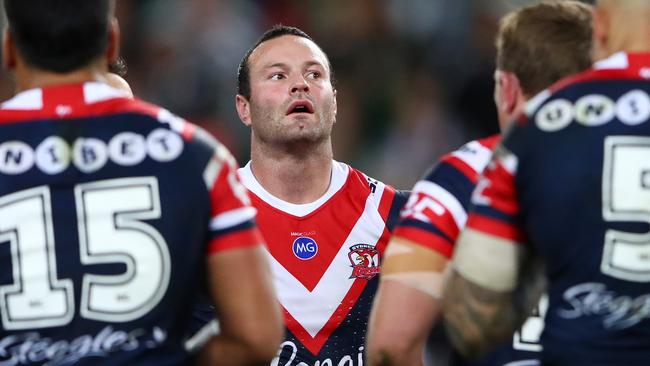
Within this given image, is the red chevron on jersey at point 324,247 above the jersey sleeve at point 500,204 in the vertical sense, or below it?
below

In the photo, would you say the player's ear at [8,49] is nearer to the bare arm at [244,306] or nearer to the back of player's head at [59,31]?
the back of player's head at [59,31]

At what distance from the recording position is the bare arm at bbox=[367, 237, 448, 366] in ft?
14.3

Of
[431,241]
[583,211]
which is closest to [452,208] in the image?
[431,241]

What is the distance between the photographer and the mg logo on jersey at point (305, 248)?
19.6 feet

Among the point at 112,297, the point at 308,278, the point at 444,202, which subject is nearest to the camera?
the point at 112,297

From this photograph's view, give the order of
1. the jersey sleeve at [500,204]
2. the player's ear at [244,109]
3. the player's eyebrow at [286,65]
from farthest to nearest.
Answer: the player's ear at [244,109], the player's eyebrow at [286,65], the jersey sleeve at [500,204]

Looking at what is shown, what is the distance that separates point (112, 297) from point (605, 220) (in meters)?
1.43

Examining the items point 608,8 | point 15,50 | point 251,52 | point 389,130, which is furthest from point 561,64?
point 389,130

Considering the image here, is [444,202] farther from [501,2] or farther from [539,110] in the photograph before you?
[501,2]

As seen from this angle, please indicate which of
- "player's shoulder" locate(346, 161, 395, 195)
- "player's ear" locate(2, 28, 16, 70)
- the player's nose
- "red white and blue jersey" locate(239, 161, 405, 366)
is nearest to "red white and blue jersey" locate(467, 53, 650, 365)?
"player's ear" locate(2, 28, 16, 70)

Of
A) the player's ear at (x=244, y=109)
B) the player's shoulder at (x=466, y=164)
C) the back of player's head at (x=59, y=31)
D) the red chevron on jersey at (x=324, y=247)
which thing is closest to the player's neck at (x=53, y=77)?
the back of player's head at (x=59, y=31)

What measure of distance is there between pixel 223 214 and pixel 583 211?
1046 millimetres

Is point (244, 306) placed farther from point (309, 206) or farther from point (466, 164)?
point (309, 206)

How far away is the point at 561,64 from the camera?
4.47 metres
